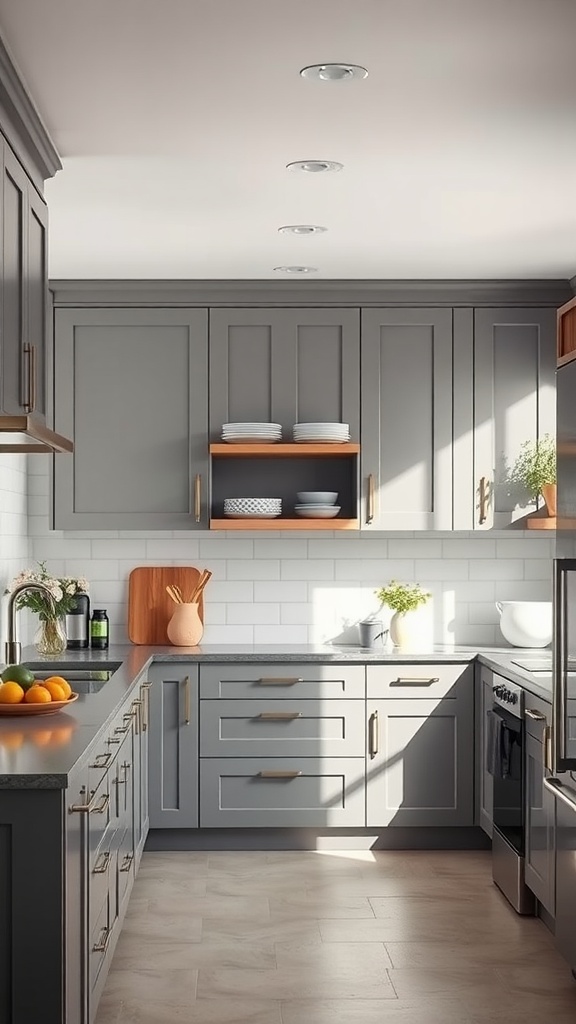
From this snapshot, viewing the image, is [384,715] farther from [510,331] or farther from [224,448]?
[510,331]

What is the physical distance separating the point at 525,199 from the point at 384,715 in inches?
95.7

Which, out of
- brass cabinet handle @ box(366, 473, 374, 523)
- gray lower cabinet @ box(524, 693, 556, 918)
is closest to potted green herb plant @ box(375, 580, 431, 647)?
brass cabinet handle @ box(366, 473, 374, 523)

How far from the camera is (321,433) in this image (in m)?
5.56

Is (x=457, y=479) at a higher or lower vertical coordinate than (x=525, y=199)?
lower

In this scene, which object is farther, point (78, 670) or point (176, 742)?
point (176, 742)

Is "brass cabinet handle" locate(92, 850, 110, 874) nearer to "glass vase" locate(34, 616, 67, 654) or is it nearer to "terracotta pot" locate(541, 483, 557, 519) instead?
"glass vase" locate(34, 616, 67, 654)

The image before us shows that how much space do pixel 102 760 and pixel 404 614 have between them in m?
2.69

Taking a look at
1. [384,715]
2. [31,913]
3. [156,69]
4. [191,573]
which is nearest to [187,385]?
[191,573]

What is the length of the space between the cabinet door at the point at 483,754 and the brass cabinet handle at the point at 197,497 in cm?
150

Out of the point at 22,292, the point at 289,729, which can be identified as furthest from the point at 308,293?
the point at 22,292

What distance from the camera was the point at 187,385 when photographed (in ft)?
18.6

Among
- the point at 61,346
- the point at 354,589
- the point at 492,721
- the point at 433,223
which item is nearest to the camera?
the point at 433,223

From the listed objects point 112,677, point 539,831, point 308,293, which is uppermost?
point 308,293

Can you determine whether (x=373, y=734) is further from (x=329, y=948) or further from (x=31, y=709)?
(x=31, y=709)
